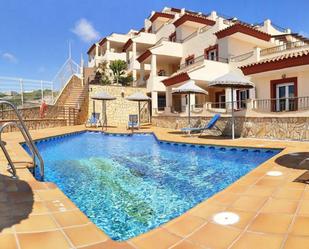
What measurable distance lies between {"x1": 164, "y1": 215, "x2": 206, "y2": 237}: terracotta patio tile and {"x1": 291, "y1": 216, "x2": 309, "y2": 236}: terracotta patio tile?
3.17 ft

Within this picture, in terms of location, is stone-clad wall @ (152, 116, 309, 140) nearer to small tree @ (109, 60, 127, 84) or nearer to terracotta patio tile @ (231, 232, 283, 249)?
terracotta patio tile @ (231, 232, 283, 249)

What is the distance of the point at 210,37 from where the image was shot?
70.7ft

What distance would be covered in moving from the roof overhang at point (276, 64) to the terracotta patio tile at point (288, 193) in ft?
31.2

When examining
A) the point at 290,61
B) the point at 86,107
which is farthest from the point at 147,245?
the point at 86,107

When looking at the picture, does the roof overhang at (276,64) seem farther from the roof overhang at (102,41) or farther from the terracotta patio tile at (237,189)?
the roof overhang at (102,41)

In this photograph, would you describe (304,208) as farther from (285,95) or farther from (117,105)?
(117,105)

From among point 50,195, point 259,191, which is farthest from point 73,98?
point 259,191

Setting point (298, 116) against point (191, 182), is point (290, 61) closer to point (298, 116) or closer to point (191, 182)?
point (298, 116)

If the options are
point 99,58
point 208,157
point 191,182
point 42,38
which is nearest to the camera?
point 191,182

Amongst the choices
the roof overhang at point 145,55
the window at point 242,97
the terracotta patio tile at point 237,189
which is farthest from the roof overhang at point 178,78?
the terracotta patio tile at point 237,189

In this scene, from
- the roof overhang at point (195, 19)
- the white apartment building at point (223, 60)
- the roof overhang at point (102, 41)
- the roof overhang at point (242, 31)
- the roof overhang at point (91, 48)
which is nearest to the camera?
the white apartment building at point (223, 60)

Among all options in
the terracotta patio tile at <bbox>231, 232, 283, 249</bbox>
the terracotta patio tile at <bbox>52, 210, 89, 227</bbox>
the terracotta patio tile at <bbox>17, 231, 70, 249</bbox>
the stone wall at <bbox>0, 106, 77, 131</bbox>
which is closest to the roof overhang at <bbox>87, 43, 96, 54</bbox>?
the stone wall at <bbox>0, 106, 77, 131</bbox>

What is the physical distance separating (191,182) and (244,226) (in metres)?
3.49

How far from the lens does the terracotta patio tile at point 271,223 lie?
115 inches
